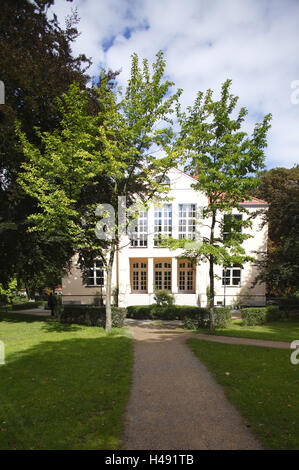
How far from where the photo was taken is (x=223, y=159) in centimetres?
1234

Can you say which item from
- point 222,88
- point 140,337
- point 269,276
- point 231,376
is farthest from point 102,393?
point 269,276

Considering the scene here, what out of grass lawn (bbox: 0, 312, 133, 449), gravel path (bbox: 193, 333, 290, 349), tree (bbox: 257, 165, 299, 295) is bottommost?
gravel path (bbox: 193, 333, 290, 349)

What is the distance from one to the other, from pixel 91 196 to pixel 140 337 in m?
7.50

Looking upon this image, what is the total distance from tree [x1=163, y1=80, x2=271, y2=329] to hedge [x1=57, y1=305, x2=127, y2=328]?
5329mm

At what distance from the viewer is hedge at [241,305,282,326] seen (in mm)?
17312

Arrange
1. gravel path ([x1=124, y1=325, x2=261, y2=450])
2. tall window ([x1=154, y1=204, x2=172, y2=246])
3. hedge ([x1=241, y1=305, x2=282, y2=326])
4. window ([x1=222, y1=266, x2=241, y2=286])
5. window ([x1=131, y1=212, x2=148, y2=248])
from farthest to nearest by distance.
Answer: window ([x1=222, y1=266, x2=241, y2=286]), window ([x1=131, y1=212, x2=148, y2=248]), tall window ([x1=154, y1=204, x2=172, y2=246]), hedge ([x1=241, y1=305, x2=282, y2=326]), gravel path ([x1=124, y1=325, x2=261, y2=450])

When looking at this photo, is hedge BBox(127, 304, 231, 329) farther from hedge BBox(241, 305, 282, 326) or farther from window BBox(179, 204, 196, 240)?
window BBox(179, 204, 196, 240)

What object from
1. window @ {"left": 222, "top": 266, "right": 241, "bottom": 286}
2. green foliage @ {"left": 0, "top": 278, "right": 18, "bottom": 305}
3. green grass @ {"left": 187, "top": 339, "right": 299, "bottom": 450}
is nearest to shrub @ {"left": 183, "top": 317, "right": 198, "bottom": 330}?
green grass @ {"left": 187, "top": 339, "right": 299, "bottom": 450}

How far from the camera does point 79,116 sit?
11.1 m

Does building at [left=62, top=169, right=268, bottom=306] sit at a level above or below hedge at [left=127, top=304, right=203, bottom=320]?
above

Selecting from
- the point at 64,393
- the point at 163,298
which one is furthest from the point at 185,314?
the point at 64,393

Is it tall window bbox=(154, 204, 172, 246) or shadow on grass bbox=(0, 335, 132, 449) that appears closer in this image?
shadow on grass bbox=(0, 335, 132, 449)

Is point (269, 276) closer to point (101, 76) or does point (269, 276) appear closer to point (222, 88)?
point (222, 88)

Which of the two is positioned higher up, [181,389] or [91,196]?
Result: [91,196]
